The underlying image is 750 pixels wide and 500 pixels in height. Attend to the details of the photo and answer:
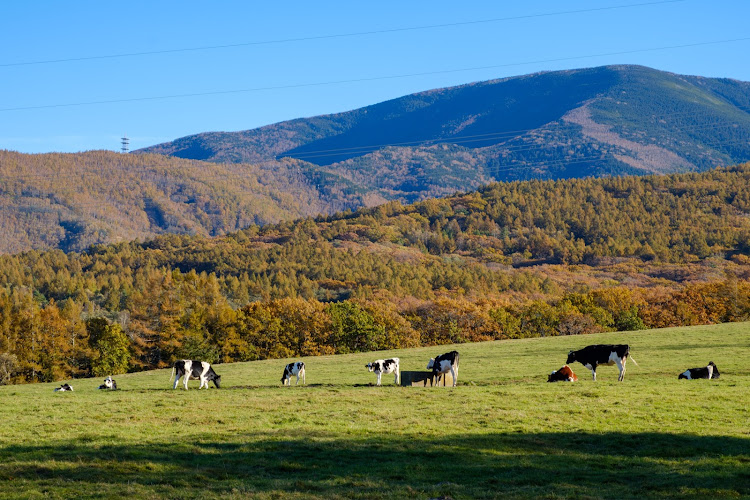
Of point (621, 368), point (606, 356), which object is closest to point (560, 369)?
point (606, 356)

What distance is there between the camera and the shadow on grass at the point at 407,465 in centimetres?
1460

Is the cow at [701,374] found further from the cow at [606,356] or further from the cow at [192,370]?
the cow at [192,370]

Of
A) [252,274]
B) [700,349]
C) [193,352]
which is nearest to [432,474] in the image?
[700,349]

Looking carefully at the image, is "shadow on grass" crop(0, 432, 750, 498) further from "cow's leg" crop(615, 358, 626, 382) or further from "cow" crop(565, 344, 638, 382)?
"cow" crop(565, 344, 638, 382)

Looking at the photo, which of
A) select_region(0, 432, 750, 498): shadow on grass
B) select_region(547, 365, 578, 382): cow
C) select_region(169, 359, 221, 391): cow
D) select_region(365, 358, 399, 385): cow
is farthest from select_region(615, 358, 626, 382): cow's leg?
select_region(169, 359, 221, 391): cow

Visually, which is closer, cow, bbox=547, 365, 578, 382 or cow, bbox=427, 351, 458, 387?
cow, bbox=427, 351, 458, 387

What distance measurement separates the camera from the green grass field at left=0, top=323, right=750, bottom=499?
1477 centimetres

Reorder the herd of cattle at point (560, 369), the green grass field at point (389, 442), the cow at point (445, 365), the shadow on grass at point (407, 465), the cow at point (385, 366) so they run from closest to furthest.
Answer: the shadow on grass at point (407, 465), the green grass field at point (389, 442), the cow at point (445, 365), the herd of cattle at point (560, 369), the cow at point (385, 366)

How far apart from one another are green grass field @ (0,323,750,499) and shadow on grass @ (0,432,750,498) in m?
0.04

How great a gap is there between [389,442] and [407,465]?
2.54 meters

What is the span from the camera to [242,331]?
82.9m

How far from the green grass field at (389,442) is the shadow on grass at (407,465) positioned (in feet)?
0.15

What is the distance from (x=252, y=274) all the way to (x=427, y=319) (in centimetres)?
10201

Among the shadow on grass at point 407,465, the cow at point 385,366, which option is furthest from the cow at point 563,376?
the shadow on grass at point 407,465
